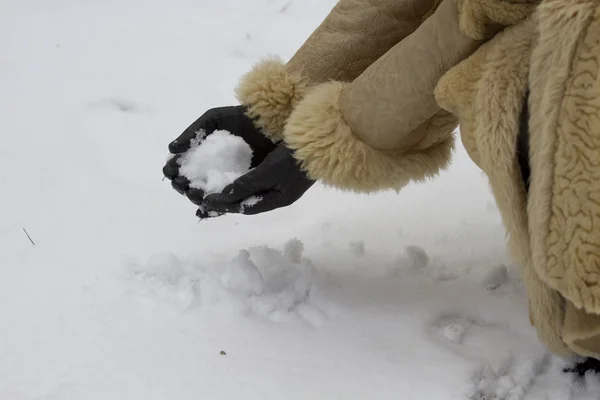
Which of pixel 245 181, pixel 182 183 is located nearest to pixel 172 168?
pixel 182 183

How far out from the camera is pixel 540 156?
0.62 m

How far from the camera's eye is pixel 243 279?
98cm

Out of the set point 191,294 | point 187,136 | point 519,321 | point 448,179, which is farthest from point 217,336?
point 448,179

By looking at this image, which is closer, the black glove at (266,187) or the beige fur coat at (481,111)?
the beige fur coat at (481,111)

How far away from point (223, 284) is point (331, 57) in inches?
14.8

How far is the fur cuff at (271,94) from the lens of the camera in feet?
3.18

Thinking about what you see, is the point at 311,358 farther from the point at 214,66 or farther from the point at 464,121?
the point at 214,66

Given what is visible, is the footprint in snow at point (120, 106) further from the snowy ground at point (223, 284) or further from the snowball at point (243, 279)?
the snowball at point (243, 279)

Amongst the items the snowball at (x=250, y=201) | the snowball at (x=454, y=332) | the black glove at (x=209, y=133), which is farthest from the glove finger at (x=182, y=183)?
the snowball at (x=454, y=332)

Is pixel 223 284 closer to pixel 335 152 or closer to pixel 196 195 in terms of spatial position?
pixel 196 195

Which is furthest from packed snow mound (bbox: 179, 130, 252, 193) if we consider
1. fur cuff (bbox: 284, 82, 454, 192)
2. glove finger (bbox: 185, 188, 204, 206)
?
fur cuff (bbox: 284, 82, 454, 192)

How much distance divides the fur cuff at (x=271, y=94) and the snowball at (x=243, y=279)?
200 mm

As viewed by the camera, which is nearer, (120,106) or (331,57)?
(331,57)

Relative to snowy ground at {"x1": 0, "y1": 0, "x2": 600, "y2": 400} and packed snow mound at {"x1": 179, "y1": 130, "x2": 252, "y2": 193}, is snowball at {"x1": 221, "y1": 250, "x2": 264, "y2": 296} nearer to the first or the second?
snowy ground at {"x1": 0, "y1": 0, "x2": 600, "y2": 400}
